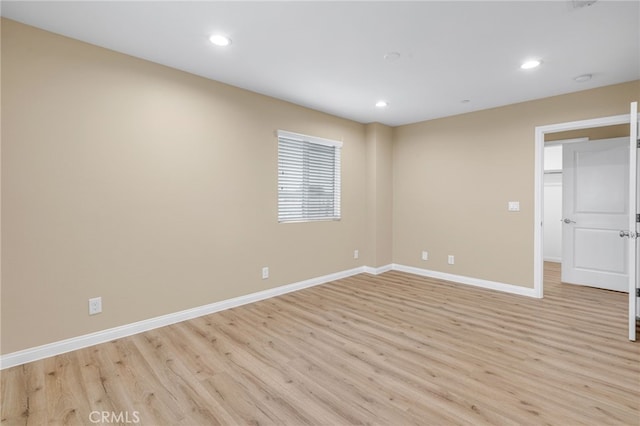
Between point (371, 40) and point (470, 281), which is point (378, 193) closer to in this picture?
point (470, 281)

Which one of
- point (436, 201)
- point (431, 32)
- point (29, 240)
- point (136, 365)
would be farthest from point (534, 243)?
point (29, 240)

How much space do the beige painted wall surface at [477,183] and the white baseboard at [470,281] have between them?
0.07 meters

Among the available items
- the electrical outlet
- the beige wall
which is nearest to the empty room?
the electrical outlet

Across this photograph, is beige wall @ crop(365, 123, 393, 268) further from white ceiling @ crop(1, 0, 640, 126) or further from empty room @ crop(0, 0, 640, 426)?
white ceiling @ crop(1, 0, 640, 126)

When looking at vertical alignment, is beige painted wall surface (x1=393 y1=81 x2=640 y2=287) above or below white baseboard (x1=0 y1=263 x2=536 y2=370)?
above

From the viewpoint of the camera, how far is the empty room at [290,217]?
2.05 m

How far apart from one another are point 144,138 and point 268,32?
1.54 metres

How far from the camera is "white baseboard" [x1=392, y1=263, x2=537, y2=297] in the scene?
4082 mm

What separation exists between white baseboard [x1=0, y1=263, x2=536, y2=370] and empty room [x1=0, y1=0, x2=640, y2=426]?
0.03 metres

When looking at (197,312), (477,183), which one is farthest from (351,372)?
(477,183)

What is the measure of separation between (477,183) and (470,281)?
1.48 metres

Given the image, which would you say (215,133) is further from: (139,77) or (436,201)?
(436,201)

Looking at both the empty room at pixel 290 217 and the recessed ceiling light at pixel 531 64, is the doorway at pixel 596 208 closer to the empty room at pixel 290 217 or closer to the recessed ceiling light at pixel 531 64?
the empty room at pixel 290 217

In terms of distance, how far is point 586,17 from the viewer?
86.3 inches
